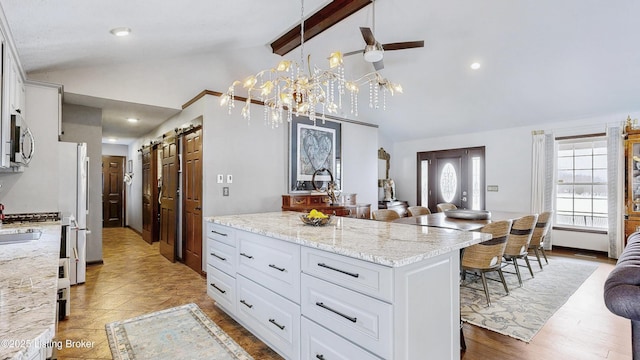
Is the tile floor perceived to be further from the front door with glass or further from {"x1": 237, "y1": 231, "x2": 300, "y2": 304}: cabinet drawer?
the front door with glass

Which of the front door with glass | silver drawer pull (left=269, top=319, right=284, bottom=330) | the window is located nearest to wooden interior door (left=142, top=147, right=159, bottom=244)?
silver drawer pull (left=269, top=319, right=284, bottom=330)

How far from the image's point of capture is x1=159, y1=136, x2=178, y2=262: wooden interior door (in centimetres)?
494

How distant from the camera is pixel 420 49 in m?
4.32

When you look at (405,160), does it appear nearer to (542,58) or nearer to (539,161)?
(539,161)

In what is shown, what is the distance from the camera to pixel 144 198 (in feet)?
23.0

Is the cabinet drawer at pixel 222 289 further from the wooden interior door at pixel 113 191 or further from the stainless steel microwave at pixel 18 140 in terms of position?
the wooden interior door at pixel 113 191

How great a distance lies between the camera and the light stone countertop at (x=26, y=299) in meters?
0.69

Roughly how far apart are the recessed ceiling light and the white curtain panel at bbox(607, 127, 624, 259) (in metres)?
6.94

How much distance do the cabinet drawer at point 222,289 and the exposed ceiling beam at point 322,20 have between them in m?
2.83

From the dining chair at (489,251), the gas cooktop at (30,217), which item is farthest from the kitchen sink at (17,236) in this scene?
the dining chair at (489,251)

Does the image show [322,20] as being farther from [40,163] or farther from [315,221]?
[40,163]

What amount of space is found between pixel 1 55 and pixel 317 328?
112 inches

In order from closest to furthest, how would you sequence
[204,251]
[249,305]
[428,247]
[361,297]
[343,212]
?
[361,297], [428,247], [249,305], [204,251], [343,212]

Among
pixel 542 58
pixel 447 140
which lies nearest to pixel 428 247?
pixel 542 58
